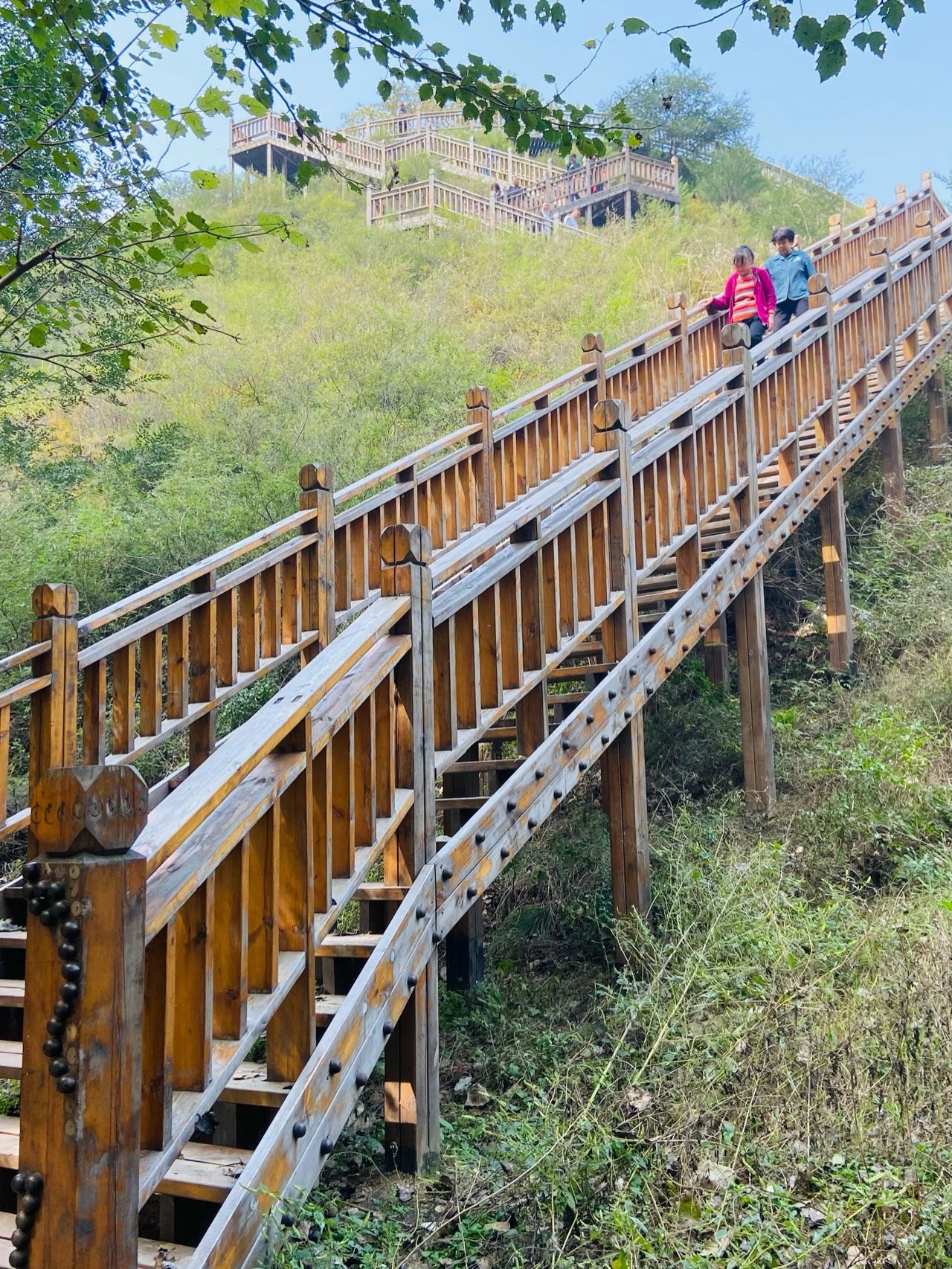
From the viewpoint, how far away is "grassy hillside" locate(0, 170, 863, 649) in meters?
11.6

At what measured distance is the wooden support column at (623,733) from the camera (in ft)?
19.1

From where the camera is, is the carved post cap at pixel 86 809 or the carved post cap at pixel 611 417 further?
the carved post cap at pixel 611 417

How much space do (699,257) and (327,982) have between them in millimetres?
18761

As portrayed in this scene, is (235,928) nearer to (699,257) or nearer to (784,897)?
(784,897)

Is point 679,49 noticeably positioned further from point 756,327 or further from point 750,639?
point 756,327

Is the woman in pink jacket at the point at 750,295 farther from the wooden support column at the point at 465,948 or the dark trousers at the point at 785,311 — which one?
the wooden support column at the point at 465,948

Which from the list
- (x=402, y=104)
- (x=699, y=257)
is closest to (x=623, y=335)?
(x=699, y=257)

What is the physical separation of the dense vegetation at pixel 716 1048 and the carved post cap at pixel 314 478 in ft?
8.48

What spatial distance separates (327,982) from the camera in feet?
14.8

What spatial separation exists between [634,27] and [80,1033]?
3977 mm

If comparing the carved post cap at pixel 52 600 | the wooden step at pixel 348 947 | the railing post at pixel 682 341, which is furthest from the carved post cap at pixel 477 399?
the wooden step at pixel 348 947

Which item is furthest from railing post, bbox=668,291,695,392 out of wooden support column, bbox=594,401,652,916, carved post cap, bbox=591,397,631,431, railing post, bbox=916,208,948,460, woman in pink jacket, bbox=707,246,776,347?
carved post cap, bbox=591,397,631,431

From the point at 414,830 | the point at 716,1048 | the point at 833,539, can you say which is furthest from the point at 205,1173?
the point at 833,539

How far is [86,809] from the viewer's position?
215cm
